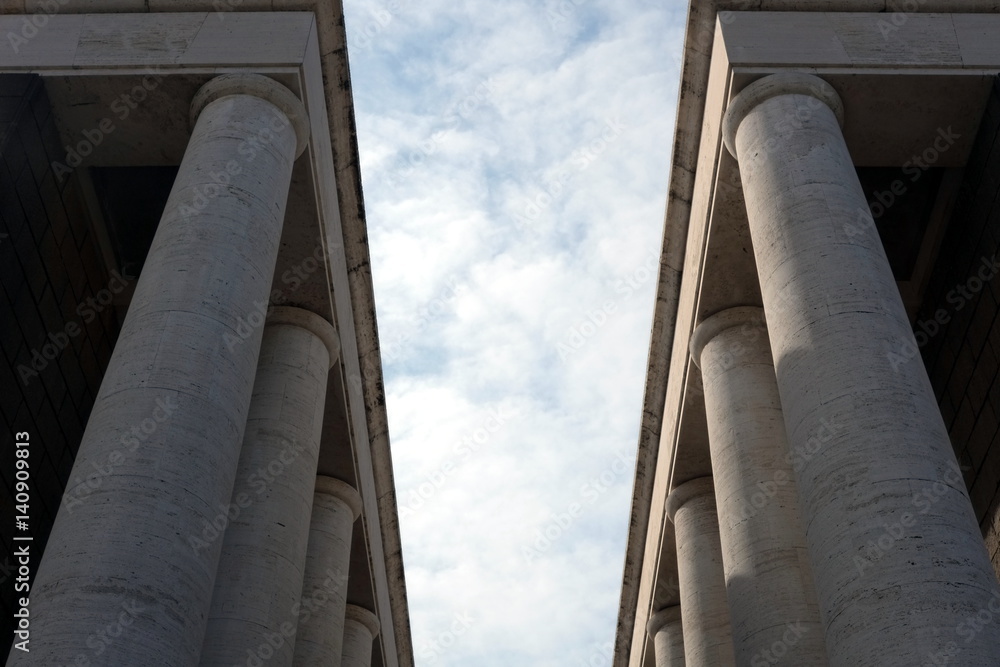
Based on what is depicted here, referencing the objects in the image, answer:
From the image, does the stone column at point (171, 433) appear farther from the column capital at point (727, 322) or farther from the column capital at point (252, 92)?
the column capital at point (727, 322)

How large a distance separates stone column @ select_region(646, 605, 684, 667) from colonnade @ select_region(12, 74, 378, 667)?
1304cm

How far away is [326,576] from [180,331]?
1476cm

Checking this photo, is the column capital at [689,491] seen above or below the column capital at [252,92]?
below

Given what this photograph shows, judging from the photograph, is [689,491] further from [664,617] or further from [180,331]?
[180,331]

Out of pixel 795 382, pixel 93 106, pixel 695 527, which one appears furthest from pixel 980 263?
pixel 93 106

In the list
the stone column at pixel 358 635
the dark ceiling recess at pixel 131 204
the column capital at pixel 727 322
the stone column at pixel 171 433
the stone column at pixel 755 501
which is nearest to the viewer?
the stone column at pixel 171 433

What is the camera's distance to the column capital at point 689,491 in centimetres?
3203

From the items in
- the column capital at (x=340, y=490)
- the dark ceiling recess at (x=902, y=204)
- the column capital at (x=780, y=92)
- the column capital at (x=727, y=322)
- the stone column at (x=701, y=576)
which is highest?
the dark ceiling recess at (x=902, y=204)

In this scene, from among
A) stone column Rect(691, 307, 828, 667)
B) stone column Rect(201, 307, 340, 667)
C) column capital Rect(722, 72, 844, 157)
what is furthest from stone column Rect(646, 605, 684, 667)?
column capital Rect(722, 72, 844, 157)

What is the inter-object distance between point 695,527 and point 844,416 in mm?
16378

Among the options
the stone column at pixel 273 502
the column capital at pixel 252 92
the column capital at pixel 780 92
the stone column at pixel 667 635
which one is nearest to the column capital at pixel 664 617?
the stone column at pixel 667 635

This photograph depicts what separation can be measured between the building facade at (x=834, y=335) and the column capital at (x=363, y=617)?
11483 mm

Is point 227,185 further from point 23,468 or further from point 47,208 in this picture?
point 23,468

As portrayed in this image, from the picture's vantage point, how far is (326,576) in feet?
97.7
